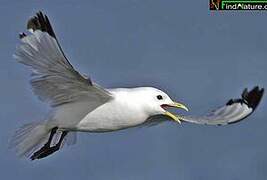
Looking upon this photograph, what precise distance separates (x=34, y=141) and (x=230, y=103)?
227 centimetres

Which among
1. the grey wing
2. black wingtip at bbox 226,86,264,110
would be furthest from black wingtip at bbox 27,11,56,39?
black wingtip at bbox 226,86,264,110

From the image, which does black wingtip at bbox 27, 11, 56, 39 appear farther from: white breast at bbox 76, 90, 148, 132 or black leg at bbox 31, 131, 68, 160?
black leg at bbox 31, 131, 68, 160

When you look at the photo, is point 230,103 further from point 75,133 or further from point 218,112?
point 75,133

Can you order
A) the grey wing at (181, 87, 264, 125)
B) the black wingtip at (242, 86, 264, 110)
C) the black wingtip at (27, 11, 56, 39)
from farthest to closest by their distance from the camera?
the black wingtip at (242, 86, 264, 110), the grey wing at (181, 87, 264, 125), the black wingtip at (27, 11, 56, 39)

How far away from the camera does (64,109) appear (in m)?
11.1

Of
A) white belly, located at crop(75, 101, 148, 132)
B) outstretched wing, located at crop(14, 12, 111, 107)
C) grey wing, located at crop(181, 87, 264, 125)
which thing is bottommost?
grey wing, located at crop(181, 87, 264, 125)

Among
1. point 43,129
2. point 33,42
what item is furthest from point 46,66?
point 43,129

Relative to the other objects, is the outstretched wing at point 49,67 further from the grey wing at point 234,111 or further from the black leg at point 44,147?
the grey wing at point 234,111

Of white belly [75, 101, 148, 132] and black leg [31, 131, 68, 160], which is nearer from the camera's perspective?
white belly [75, 101, 148, 132]

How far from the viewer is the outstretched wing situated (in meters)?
10.3

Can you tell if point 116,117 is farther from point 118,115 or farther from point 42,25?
point 42,25

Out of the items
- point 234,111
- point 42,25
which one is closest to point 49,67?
point 42,25

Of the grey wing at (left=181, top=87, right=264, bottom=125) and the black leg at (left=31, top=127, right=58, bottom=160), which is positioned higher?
the black leg at (left=31, top=127, right=58, bottom=160)

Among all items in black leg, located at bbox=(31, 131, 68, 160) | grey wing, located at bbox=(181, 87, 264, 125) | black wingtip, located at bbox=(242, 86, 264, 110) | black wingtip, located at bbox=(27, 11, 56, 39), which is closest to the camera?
black wingtip, located at bbox=(27, 11, 56, 39)
